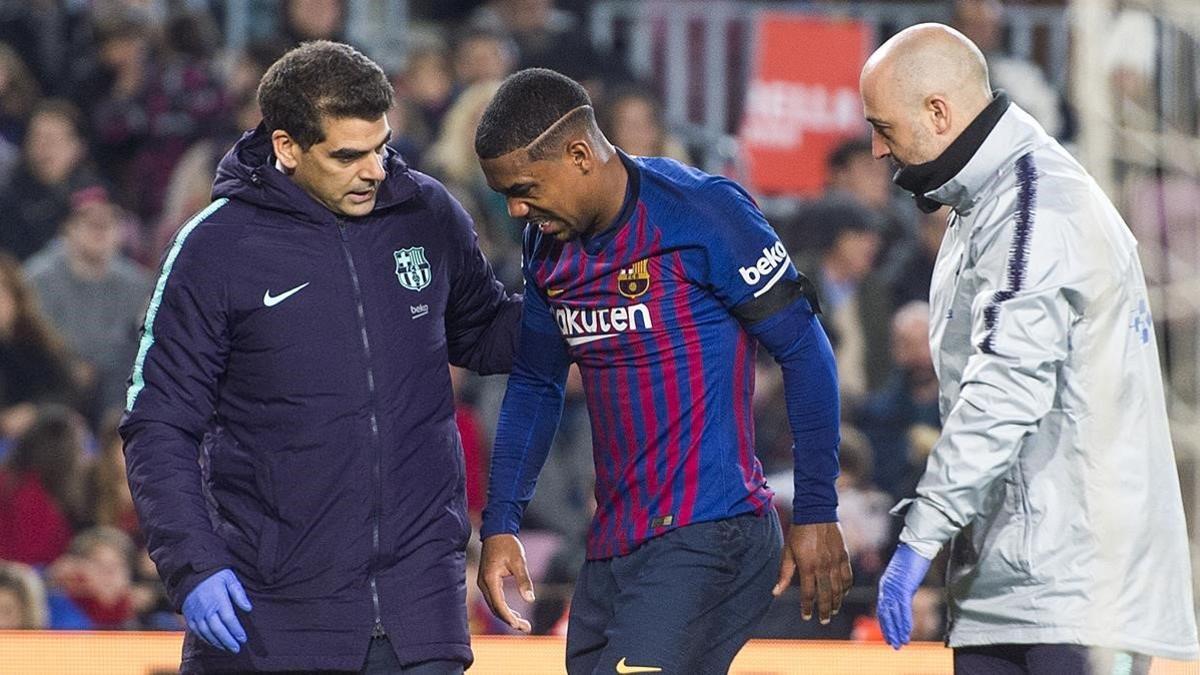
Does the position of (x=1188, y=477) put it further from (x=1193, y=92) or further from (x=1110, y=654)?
(x=1110, y=654)

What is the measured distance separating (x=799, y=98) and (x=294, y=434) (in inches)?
219

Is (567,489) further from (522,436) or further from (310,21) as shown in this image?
(522,436)

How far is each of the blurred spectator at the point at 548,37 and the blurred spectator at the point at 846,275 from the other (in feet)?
3.97

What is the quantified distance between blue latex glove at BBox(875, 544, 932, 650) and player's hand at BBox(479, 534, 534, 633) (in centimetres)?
92

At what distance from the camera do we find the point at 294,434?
381cm

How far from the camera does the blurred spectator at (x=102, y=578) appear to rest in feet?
22.7

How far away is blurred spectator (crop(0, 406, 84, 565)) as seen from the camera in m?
7.43

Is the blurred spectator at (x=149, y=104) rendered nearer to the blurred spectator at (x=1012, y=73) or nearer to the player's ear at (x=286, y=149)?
the blurred spectator at (x=1012, y=73)

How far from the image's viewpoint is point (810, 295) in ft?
13.4

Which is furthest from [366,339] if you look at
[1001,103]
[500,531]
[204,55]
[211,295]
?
[204,55]

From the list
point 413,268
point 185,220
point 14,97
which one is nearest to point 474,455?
point 185,220

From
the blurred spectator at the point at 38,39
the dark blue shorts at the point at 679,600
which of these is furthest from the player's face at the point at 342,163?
the blurred spectator at the point at 38,39

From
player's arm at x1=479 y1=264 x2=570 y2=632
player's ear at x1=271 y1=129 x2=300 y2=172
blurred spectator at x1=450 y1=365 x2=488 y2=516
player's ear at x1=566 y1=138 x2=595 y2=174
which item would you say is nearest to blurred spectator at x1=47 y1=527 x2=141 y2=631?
blurred spectator at x1=450 y1=365 x2=488 y2=516

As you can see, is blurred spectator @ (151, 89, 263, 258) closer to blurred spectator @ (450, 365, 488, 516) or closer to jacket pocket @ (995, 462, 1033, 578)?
blurred spectator @ (450, 365, 488, 516)
